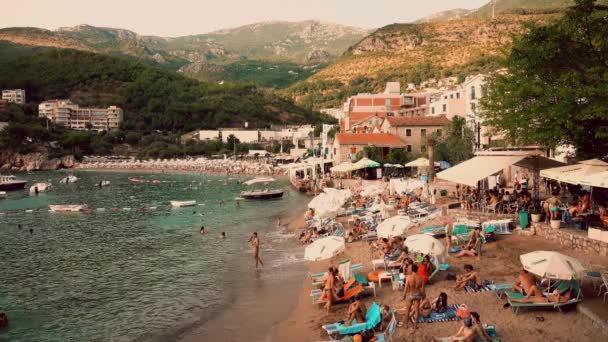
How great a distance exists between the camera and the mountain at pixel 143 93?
157 meters

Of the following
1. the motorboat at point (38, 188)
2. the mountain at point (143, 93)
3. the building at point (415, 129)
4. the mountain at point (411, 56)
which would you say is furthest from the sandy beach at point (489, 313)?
the mountain at point (143, 93)

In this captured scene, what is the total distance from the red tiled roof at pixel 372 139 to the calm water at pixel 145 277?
1514 cm

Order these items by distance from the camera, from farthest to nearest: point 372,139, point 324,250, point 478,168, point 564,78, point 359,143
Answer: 1. point 359,143
2. point 372,139
3. point 478,168
4. point 564,78
5. point 324,250

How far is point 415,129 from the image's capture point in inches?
2042

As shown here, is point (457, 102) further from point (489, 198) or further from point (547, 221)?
point (547, 221)

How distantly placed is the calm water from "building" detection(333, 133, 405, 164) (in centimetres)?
1513

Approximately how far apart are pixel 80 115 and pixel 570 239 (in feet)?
533

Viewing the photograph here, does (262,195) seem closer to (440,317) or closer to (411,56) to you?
(440,317)

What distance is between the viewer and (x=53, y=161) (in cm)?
11656

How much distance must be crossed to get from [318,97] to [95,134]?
231 ft

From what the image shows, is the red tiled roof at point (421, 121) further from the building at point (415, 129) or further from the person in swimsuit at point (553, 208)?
the person in swimsuit at point (553, 208)

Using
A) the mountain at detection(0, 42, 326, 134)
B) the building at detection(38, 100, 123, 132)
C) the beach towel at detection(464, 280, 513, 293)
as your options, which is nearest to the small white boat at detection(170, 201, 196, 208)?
the beach towel at detection(464, 280, 513, 293)

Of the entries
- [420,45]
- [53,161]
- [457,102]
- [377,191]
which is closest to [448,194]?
[377,191]

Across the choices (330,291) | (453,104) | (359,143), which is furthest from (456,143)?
(330,291)
